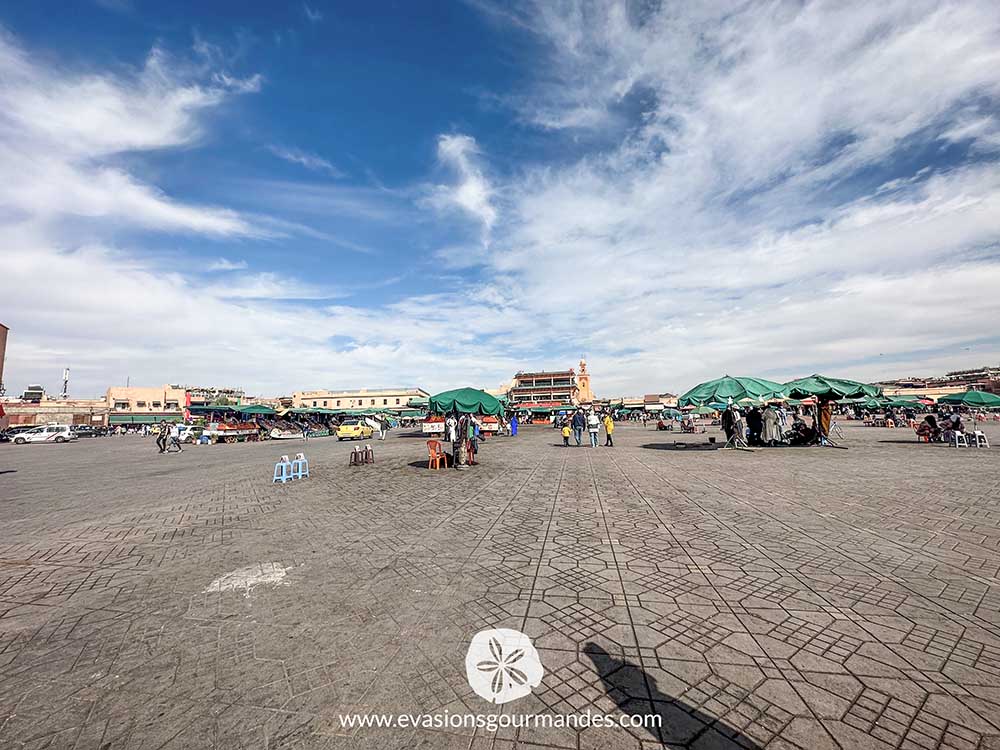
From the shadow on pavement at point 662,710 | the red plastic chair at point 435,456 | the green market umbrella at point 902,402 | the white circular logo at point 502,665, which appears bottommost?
the white circular logo at point 502,665

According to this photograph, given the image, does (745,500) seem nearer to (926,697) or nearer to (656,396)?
(926,697)

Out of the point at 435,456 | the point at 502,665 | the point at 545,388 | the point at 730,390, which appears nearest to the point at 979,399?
the point at 730,390

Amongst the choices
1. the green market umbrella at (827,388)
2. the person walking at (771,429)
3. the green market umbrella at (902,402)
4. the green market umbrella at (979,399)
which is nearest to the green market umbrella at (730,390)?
the green market umbrella at (827,388)

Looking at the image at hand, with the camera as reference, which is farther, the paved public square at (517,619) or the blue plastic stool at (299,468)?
the blue plastic stool at (299,468)

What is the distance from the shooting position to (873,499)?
317 inches

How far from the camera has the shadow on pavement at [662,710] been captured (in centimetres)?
230

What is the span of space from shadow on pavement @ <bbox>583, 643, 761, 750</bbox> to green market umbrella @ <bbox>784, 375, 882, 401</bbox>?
1677cm

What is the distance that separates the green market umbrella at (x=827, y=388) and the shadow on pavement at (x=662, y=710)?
16765mm

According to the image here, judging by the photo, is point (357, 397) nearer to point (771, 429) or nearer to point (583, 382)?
point (583, 382)

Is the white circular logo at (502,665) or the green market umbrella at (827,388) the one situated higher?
the green market umbrella at (827,388)

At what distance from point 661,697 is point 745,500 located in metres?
6.78

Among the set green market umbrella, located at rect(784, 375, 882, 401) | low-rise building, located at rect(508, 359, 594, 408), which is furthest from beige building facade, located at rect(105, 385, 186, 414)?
green market umbrella, located at rect(784, 375, 882, 401)

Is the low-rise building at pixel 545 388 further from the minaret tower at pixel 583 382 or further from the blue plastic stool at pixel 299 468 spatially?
the blue plastic stool at pixel 299 468

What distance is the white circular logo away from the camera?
2812mm
